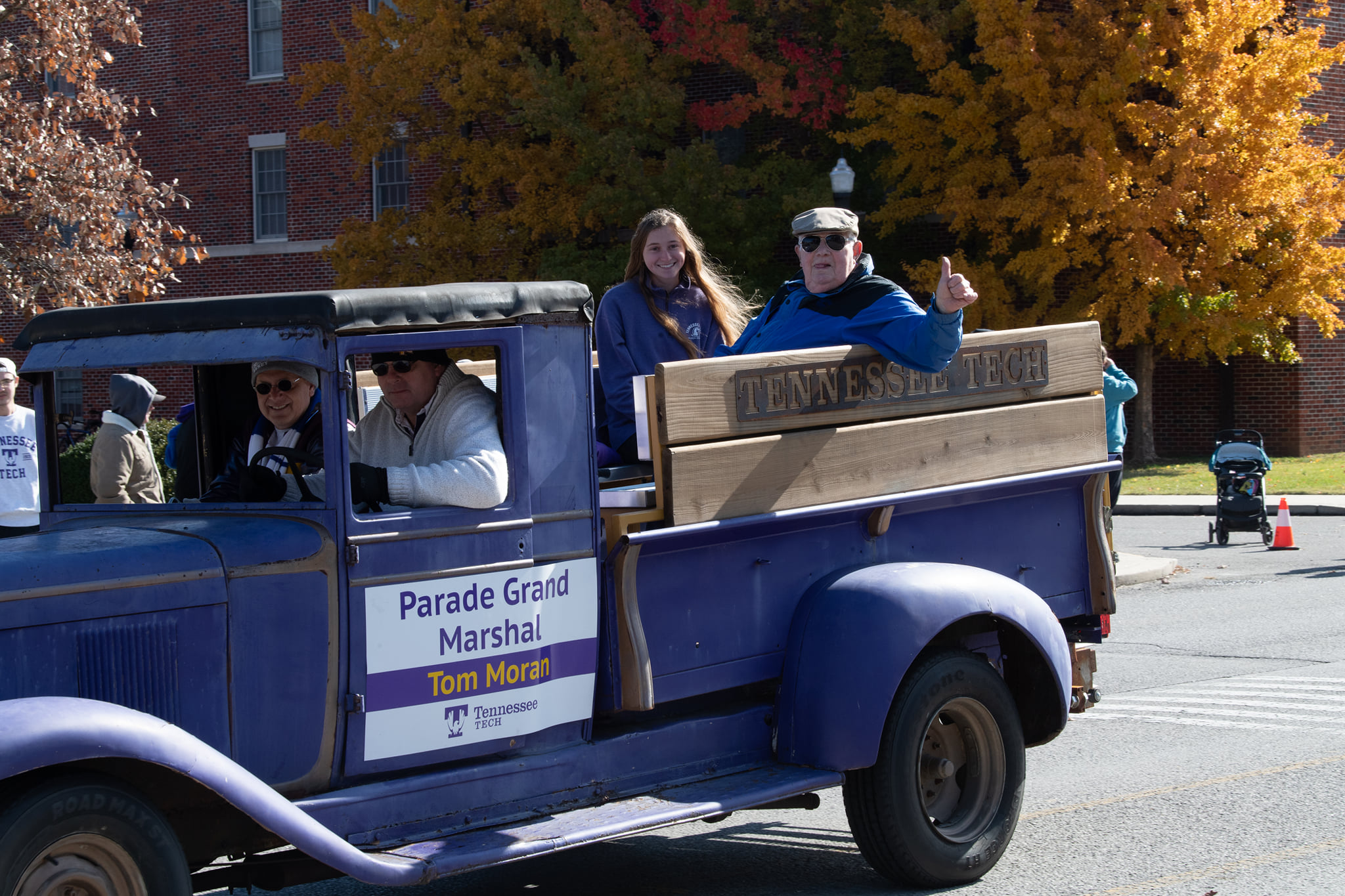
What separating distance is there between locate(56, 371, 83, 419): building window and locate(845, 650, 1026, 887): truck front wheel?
2.89m

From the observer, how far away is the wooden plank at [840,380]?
449cm

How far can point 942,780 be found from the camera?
5105 mm

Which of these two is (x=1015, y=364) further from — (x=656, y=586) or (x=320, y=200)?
(x=320, y=200)

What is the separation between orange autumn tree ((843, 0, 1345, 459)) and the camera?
22172 millimetres

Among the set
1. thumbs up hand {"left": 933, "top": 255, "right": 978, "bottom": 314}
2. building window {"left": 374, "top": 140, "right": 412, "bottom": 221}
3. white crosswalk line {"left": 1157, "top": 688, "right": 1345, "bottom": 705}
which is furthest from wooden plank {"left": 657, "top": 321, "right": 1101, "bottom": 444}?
building window {"left": 374, "top": 140, "right": 412, "bottom": 221}

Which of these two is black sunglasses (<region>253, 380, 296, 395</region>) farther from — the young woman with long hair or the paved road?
the paved road

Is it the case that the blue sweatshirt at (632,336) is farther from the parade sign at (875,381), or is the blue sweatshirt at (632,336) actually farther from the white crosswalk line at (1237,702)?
the white crosswalk line at (1237,702)

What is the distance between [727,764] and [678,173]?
19.1 metres

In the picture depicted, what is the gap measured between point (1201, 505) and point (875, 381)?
16.6 meters

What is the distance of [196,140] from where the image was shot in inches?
1225

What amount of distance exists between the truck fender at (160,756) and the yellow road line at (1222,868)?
2510 mm

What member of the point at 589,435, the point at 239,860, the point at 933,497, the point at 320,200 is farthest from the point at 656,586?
the point at 320,200

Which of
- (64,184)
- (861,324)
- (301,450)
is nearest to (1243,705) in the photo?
(861,324)

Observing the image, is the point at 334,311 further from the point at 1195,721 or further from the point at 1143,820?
the point at 1195,721
